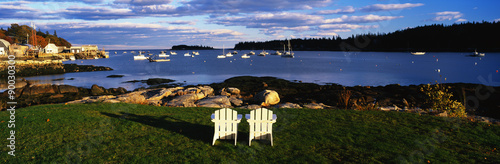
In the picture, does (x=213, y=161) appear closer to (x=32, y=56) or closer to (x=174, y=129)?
(x=174, y=129)

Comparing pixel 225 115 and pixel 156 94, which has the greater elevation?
pixel 225 115

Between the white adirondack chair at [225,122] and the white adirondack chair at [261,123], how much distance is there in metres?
0.42

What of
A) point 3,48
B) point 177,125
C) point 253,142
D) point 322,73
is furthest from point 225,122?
point 3,48

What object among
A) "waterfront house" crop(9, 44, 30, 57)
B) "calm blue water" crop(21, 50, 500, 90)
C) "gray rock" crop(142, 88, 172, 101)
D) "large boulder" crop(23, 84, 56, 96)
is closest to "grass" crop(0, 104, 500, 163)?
"calm blue water" crop(21, 50, 500, 90)

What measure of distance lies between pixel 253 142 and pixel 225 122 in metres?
1.07

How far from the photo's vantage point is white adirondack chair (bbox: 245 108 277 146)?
28.2 ft

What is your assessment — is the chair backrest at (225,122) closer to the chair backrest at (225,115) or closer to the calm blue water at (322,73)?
the chair backrest at (225,115)

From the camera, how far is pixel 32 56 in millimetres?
82438

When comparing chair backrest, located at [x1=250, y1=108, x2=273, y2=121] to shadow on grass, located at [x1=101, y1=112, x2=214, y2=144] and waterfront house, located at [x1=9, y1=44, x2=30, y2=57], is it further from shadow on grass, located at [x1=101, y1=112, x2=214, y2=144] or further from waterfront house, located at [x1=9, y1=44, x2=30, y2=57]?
waterfront house, located at [x1=9, y1=44, x2=30, y2=57]

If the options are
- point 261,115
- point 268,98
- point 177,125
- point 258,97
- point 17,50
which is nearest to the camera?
point 261,115

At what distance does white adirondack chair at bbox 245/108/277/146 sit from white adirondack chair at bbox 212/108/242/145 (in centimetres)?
42

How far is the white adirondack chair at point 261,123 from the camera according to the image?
8.61 m

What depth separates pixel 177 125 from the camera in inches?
423

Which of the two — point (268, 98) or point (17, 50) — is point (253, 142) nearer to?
point (268, 98)
